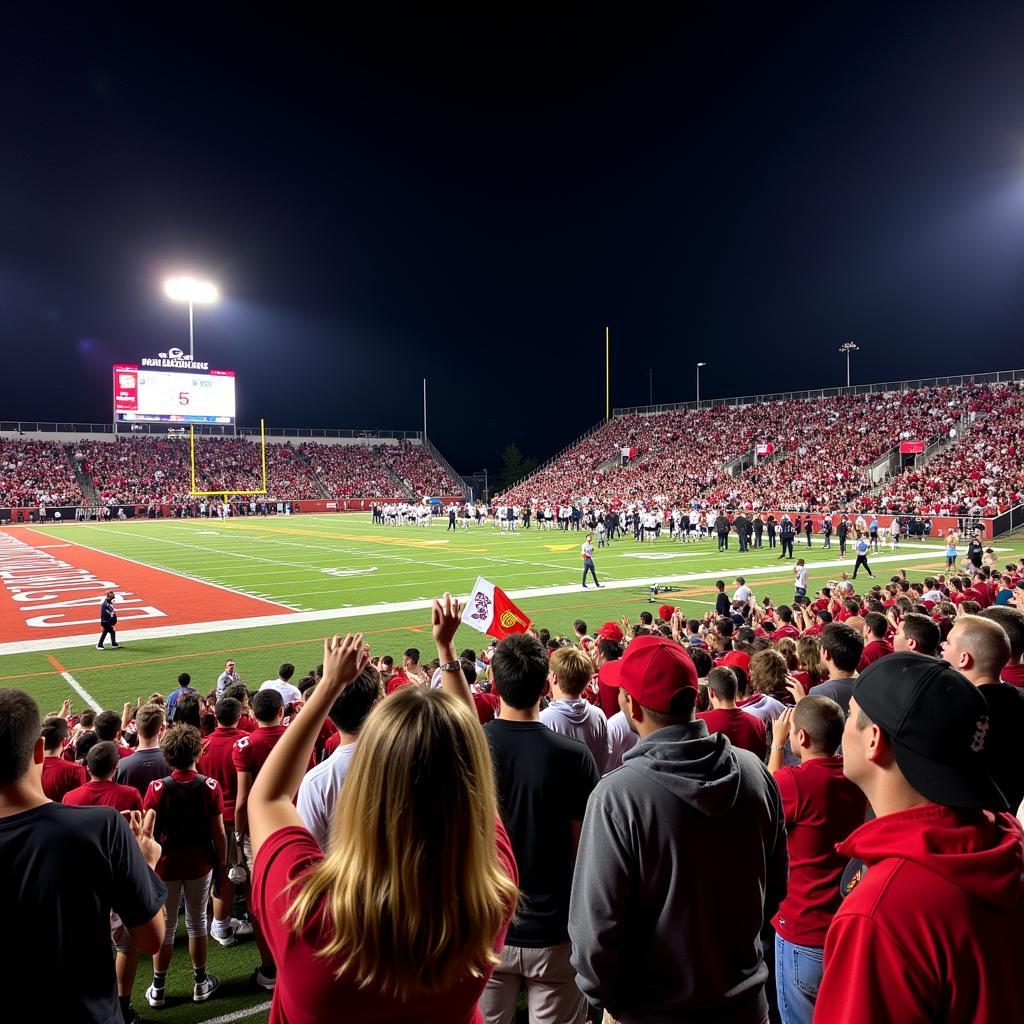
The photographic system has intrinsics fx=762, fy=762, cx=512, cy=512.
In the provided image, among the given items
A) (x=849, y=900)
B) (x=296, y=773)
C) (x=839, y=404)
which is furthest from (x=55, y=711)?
(x=839, y=404)

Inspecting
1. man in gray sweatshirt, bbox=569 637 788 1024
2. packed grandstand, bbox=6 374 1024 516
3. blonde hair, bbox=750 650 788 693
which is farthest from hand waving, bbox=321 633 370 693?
packed grandstand, bbox=6 374 1024 516

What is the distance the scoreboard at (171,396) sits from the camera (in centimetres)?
6244

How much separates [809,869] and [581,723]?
1.44 metres

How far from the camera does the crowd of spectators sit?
5703 cm

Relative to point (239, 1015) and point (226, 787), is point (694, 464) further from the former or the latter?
point (239, 1015)

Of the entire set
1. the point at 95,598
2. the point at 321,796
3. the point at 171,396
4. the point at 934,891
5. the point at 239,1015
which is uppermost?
the point at 171,396

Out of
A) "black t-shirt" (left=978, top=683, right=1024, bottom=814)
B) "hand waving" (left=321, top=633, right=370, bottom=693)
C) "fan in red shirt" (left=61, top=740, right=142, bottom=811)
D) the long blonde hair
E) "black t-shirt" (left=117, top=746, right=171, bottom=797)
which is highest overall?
"hand waving" (left=321, top=633, right=370, bottom=693)

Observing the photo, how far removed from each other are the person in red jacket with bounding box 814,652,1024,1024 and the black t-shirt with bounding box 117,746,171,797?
451cm

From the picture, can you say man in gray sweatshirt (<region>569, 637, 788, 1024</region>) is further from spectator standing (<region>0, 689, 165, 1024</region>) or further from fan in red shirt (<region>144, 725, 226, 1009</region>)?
fan in red shirt (<region>144, 725, 226, 1009</region>)

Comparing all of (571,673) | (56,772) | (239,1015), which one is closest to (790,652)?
(571,673)

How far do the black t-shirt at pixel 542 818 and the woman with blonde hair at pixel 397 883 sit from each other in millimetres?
1282

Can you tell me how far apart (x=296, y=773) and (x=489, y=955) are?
0.60 m

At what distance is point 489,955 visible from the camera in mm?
1645

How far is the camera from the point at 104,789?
159 inches
